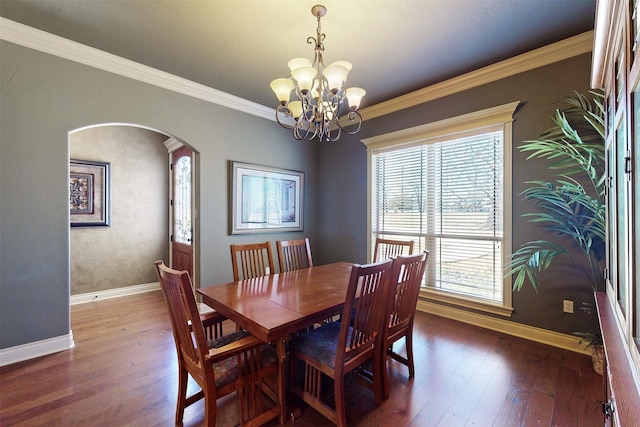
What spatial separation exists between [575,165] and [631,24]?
1.73 meters

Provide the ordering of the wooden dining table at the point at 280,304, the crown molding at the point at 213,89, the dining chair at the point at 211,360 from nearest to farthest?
the dining chair at the point at 211,360 → the wooden dining table at the point at 280,304 → the crown molding at the point at 213,89

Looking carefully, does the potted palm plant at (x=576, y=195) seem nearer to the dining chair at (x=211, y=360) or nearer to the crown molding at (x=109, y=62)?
the dining chair at (x=211, y=360)

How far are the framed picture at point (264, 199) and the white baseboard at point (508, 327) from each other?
2.24 m

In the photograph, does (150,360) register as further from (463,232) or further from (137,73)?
(463,232)

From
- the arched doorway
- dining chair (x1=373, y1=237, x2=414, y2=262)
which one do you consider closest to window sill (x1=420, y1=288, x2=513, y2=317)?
dining chair (x1=373, y1=237, x2=414, y2=262)

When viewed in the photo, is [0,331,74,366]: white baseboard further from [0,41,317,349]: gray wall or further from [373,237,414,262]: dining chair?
[373,237,414,262]: dining chair

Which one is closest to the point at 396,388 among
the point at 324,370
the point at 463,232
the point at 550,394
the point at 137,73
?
the point at 324,370

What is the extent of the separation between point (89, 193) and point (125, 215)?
541 millimetres

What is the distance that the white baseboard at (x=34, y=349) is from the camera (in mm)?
2273

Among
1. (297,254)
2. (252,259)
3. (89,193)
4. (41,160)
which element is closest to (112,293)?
(89,193)

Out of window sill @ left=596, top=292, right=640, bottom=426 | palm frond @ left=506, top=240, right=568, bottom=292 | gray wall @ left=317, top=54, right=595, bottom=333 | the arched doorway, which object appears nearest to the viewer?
window sill @ left=596, top=292, right=640, bottom=426

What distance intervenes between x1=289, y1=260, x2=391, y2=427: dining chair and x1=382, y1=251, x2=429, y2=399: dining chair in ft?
0.23

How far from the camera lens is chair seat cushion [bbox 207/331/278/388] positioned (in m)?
1.45

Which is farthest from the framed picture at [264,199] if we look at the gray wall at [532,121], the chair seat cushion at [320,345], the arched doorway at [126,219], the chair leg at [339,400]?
the chair leg at [339,400]
